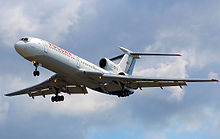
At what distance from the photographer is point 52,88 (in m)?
37.3

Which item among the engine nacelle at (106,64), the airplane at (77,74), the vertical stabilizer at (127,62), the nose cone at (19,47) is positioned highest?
the vertical stabilizer at (127,62)

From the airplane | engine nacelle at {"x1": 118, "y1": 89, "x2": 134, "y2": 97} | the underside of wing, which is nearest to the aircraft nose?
the airplane

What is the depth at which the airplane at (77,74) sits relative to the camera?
3031 centimetres

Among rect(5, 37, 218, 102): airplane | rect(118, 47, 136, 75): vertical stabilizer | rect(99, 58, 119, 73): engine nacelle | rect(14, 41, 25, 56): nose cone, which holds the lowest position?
rect(14, 41, 25, 56): nose cone

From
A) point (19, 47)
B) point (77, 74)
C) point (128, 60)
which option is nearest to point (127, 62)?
point (128, 60)

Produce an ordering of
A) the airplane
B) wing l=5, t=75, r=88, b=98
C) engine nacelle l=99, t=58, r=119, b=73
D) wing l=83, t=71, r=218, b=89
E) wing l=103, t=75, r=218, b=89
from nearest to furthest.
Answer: the airplane
wing l=83, t=71, r=218, b=89
wing l=103, t=75, r=218, b=89
wing l=5, t=75, r=88, b=98
engine nacelle l=99, t=58, r=119, b=73

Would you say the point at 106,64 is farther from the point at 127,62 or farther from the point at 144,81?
the point at 127,62

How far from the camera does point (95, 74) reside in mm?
32938

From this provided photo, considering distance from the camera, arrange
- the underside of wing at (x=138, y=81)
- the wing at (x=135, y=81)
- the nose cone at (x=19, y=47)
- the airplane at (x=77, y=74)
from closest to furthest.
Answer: the nose cone at (x=19, y=47) < the airplane at (x=77, y=74) < the wing at (x=135, y=81) < the underside of wing at (x=138, y=81)

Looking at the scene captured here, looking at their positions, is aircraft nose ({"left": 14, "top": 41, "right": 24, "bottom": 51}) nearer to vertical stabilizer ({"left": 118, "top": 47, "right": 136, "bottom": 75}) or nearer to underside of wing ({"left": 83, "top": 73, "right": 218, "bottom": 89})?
underside of wing ({"left": 83, "top": 73, "right": 218, "bottom": 89})

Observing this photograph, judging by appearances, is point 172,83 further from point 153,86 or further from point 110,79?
point 110,79

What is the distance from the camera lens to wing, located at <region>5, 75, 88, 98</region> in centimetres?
3481

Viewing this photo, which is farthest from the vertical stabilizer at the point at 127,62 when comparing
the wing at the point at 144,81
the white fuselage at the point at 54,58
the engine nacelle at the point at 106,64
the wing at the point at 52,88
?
the white fuselage at the point at 54,58

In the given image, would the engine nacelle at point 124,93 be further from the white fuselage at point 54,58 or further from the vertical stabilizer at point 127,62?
the white fuselage at point 54,58
